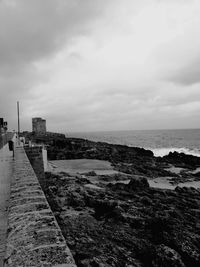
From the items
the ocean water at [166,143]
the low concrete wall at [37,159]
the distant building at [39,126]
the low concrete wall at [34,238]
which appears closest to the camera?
the low concrete wall at [34,238]

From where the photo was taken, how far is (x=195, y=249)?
19.2 feet

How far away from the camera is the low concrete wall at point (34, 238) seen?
2.21m

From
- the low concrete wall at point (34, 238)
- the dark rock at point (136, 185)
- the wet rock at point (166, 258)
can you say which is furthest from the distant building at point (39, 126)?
the low concrete wall at point (34, 238)

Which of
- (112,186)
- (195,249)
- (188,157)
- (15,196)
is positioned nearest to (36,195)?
(15,196)

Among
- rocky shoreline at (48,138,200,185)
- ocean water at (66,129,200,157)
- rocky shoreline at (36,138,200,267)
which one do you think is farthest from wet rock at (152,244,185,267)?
ocean water at (66,129,200,157)

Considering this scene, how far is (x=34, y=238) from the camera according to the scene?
8.53 ft

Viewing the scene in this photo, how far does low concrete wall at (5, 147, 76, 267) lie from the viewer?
2209mm

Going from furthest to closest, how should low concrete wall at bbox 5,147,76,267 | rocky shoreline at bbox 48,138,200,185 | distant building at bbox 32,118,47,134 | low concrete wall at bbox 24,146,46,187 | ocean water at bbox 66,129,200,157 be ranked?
distant building at bbox 32,118,47,134 → ocean water at bbox 66,129,200,157 → rocky shoreline at bbox 48,138,200,185 → low concrete wall at bbox 24,146,46,187 → low concrete wall at bbox 5,147,76,267

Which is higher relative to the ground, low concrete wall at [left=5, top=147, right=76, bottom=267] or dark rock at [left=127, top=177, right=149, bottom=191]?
low concrete wall at [left=5, top=147, right=76, bottom=267]

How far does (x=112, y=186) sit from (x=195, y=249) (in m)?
6.92

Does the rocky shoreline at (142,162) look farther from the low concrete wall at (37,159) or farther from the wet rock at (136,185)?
the low concrete wall at (37,159)

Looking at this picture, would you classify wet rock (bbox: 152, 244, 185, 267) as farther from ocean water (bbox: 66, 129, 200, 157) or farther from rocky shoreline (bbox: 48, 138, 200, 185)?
ocean water (bbox: 66, 129, 200, 157)

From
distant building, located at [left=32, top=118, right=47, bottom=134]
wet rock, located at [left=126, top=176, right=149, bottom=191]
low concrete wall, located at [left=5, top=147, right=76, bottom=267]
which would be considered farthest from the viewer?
distant building, located at [left=32, top=118, right=47, bottom=134]

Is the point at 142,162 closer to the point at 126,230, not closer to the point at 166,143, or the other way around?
the point at 126,230
